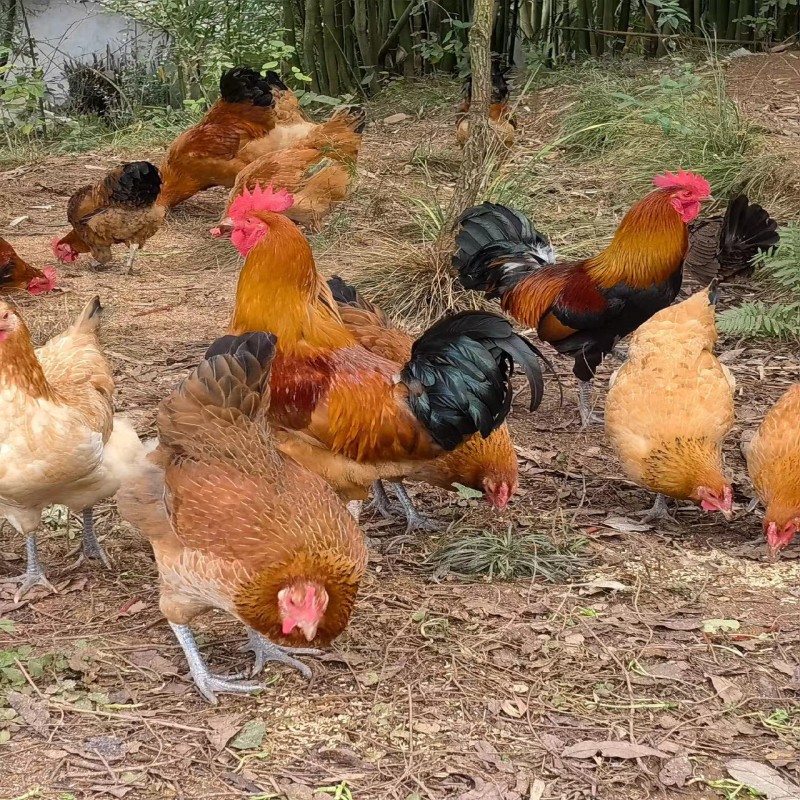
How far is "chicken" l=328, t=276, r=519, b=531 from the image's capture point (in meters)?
4.70

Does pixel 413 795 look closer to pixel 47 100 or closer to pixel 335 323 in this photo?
pixel 335 323

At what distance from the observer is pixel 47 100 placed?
14406 mm

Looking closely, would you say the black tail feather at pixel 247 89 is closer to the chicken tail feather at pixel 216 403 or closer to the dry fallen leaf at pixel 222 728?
the chicken tail feather at pixel 216 403

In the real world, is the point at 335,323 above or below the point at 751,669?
above

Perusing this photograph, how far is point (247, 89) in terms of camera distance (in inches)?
382

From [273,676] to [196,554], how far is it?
72 cm

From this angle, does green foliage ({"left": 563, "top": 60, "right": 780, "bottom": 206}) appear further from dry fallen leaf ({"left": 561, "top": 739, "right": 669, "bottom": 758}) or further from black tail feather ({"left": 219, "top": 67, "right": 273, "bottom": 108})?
dry fallen leaf ({"left": 561, "top": 739, "right": 669, "bottom": 758})

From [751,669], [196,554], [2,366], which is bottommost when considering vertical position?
[751,669]

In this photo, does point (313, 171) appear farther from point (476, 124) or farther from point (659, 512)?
point (659, 512)

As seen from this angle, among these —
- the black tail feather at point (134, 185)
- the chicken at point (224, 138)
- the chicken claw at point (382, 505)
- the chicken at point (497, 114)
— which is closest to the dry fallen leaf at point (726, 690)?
the chicken claw at point (382, 505)

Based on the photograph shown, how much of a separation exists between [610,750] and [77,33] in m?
14.9

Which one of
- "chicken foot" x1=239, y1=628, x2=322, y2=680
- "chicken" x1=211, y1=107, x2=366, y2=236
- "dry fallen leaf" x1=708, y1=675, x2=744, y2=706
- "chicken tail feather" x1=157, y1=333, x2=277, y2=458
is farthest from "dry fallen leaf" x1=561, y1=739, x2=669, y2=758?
"chicken" x1=211, y1=107, x2=366, y2=236

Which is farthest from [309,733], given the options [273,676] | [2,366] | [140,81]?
[140,81]

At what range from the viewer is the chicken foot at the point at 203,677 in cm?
355
